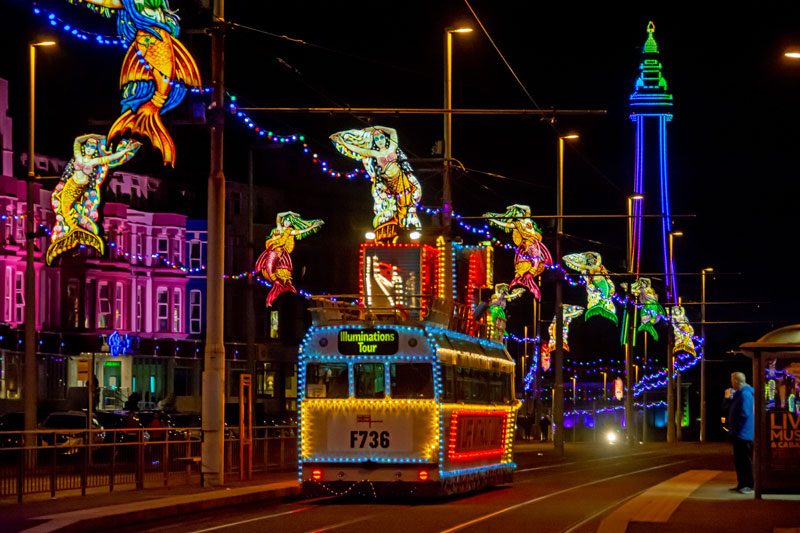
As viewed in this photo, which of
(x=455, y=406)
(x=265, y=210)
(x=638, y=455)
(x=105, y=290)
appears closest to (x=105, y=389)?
(x=105, y=290)

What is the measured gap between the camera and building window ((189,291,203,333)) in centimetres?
7350

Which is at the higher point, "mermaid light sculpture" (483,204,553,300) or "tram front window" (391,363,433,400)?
"mermaid light sculpture" (483,204,553,300)

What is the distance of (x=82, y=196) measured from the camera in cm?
2864

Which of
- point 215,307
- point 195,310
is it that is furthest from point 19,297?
point 215,307

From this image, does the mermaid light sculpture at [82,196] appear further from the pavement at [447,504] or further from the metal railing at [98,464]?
the pavement at [447,504]

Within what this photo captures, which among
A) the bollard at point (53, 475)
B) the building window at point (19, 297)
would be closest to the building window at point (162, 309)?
the building window at point (19, 297)

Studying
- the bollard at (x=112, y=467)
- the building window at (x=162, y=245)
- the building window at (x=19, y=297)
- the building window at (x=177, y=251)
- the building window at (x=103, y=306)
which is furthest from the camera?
the building window at (x=177, y=251)

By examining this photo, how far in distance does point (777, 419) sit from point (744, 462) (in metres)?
2.14

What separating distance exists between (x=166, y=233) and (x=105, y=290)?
6.50 m

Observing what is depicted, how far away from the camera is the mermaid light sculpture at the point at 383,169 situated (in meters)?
34.2

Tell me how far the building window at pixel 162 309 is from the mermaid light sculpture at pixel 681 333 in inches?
1044

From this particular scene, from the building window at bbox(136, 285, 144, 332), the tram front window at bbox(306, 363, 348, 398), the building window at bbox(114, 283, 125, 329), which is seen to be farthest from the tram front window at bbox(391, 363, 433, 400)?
the building window at bbox(136, 285, 144, 332)

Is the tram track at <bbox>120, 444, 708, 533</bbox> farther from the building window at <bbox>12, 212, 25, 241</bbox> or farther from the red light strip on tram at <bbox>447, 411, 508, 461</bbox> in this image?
the building window at <bbox>12, 212, 25, 241</bbox>

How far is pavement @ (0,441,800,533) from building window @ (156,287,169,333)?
43224mm
